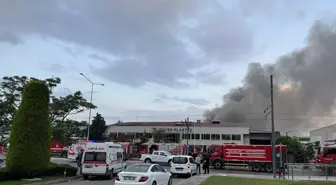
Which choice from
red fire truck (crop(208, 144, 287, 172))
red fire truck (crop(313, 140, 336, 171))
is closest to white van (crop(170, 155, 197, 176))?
red fire truck (crop(208, 144, 287, 172))

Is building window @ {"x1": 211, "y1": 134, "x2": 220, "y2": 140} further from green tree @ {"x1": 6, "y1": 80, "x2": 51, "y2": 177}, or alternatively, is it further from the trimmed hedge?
green tree @ {"x1": 6, "y1": 80, "x2": 51, "y2": 177}

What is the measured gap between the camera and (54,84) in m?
42.6

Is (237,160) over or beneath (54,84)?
beneath

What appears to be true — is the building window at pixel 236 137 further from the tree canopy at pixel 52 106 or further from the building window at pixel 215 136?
the tree canopy at pixel 52 106

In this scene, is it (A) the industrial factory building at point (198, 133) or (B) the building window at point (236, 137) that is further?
(A) the industrial factory building at point (198, 133)

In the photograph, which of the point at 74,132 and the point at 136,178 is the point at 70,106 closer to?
the point at 74,132

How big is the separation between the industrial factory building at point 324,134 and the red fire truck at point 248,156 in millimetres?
49364

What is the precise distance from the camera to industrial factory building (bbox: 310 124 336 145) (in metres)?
87.2

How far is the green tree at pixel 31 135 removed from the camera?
21.2 metres

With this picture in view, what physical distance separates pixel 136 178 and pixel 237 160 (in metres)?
27.3

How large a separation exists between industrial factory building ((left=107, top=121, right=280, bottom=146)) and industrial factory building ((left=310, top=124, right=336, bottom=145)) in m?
11.7

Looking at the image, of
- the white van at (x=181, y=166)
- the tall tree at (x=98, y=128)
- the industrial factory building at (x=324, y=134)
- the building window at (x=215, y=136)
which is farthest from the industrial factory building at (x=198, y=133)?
the white van at (x=181, y=166)

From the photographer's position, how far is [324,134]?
95.9m

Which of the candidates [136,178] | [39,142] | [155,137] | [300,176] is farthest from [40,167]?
[155,137]
